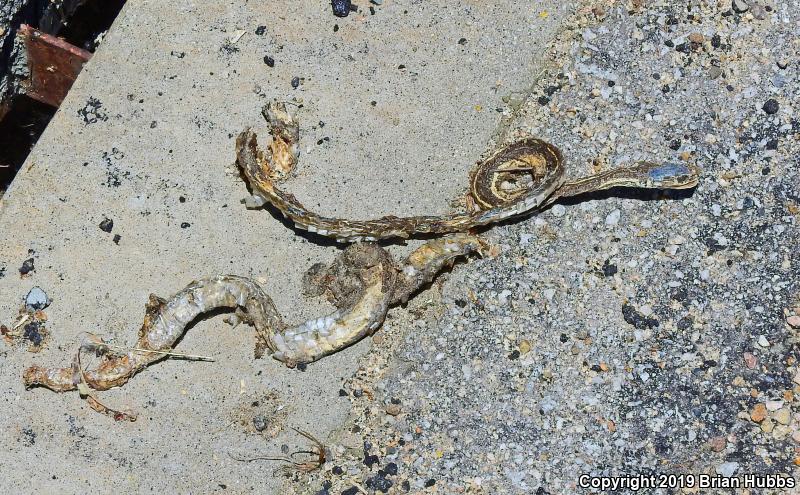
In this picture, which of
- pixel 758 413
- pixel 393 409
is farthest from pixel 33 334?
pixel 758 413

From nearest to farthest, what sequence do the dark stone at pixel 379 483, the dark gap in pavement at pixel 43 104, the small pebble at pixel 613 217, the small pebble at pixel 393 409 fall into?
the dark stone at pixel 379 483 < the small pebble at pixel 393 409 < the small pebble at pixel 613 217 < the dark gap in pavement at pixel 43 104

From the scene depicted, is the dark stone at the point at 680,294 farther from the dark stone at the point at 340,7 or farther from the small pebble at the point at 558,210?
the dark stone at the point at 340,7

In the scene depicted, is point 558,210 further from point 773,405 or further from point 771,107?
Answer: point 773,405

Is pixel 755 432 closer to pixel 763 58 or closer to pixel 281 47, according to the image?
pixel 763 58

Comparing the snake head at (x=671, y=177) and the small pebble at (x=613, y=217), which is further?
the small pebble at (x=613, y=217)

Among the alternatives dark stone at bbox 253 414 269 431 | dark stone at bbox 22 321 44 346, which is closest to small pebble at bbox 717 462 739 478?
dark stone at bbox 253 414 269 431

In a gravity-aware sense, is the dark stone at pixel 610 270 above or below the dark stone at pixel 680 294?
below

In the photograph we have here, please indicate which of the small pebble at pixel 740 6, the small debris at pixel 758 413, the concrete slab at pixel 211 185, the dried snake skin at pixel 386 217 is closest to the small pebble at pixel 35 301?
the concrete slab at pixel 211 185
